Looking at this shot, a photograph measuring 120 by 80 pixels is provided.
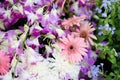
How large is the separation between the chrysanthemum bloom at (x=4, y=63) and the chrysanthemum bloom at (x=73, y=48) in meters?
0.25

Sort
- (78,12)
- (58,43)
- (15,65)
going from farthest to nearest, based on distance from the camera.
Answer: (78,12), (58,43), (15,65)

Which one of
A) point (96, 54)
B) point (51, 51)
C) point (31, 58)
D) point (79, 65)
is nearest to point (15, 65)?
point (31, 58)

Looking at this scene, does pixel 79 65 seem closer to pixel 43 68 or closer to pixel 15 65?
pixel 43 68

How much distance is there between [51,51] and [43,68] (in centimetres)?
10

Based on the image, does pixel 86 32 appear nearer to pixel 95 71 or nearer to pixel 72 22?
pixel 72 22

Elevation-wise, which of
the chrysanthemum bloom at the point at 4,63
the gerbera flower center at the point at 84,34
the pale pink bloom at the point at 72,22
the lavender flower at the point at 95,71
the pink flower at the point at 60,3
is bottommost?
the lavender flower at the point at 95,71

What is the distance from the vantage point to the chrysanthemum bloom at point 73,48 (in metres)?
1.47

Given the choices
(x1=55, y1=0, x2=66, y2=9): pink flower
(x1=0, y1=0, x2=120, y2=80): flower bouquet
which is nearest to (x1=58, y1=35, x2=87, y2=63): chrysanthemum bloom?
(x1=0, y1=0, x2=120, y2=80): flower bouquet

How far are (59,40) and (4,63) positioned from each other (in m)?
0.28

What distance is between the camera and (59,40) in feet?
4.97

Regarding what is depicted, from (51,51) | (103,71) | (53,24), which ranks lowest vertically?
(103,71)

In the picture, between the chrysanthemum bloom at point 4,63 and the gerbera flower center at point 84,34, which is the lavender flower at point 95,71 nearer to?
the gerbera flower center at point 84,34

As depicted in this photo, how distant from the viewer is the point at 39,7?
61.4 inches

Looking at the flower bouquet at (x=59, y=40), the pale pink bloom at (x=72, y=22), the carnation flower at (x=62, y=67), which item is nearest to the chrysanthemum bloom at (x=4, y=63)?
the flower bouquet at (x=59, y=40)
